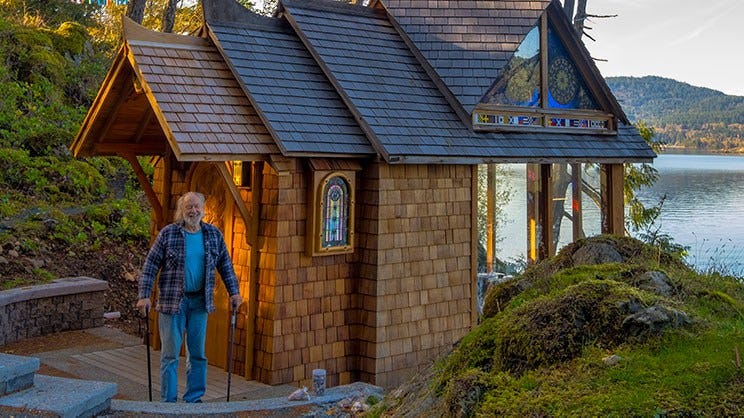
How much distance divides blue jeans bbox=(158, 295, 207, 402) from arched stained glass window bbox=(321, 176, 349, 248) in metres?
1.83

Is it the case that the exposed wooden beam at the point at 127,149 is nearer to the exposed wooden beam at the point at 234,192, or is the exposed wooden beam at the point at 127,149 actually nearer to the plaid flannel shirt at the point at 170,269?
the exposed wooden beam at the point at 234,192

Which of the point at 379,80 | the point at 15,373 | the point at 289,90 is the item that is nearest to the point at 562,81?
the point at 379,80

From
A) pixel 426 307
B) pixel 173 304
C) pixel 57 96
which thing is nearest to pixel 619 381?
pixel 173 304

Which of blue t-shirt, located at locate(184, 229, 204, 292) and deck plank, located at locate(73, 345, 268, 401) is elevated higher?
blue t-shirt, located at locate(184, 229, 204, 292)

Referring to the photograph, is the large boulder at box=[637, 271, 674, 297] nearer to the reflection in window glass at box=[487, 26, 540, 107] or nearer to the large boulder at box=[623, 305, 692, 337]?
the large boulder at box=[623, 305, 692, 337]

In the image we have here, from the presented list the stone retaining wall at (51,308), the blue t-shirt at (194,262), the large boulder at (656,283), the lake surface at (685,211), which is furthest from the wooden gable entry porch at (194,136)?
the lake surface at (685,211)

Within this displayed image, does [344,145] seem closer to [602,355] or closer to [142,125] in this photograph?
[142,125]

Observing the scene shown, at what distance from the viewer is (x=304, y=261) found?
7547mm

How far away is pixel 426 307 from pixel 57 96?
11014 mm

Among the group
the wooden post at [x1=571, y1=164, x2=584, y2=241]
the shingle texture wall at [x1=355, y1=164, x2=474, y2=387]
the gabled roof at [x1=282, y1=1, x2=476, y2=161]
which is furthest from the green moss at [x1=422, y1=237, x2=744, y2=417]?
the wooden post at [x1=571, y1=164, x2=584, y2=241]

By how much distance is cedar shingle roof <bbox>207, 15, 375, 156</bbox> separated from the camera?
291 inches

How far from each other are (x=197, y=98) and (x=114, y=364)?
297 centimetres

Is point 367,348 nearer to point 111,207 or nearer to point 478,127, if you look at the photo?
point 478,127

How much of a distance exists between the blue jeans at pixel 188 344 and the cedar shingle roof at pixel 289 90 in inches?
71.0
